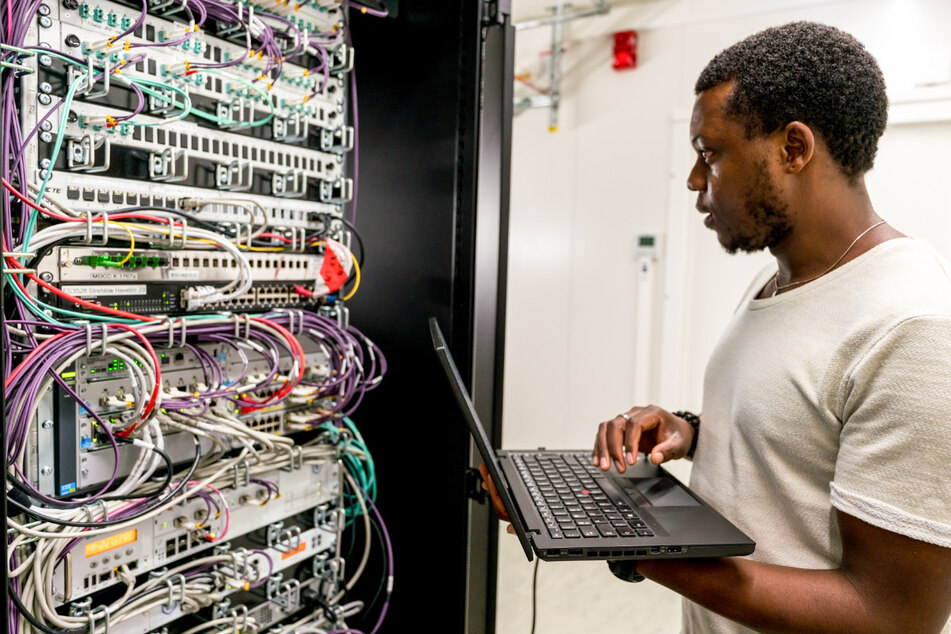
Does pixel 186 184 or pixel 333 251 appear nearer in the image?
pixel 186 184

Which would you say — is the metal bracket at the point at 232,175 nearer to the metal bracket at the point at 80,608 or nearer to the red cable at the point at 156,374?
the red cable at the point at 156,374

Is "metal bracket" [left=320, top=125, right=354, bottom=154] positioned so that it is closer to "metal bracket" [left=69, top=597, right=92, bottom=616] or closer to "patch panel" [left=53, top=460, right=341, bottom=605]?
"patch panel" [left=53, top=460, right=341, bottom=605]

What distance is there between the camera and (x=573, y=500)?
3.11ft

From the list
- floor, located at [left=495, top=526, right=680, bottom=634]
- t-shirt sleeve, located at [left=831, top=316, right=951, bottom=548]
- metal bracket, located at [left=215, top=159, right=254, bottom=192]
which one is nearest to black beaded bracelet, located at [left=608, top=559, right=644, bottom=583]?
t-shirt sleeve, located at [left=831, top=316, right=951, bottom=548]

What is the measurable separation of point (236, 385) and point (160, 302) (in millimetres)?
198

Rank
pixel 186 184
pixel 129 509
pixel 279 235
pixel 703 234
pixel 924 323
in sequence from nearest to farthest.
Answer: pixel 924 323, pixel 129 509, pixel 186 184, pixel 279 235, pixel 703 234

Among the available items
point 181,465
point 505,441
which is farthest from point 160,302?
point 505,441

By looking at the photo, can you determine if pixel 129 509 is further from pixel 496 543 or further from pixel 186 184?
pixel 496 543

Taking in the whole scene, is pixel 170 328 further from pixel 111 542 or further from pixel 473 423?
pixel 473 423

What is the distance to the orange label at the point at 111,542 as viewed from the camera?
1.08 m

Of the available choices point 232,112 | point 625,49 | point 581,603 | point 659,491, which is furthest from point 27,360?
point 625,49

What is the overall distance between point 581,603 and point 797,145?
2.23 meters

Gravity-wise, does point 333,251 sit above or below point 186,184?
below

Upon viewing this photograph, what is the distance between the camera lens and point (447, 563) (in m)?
1.52
